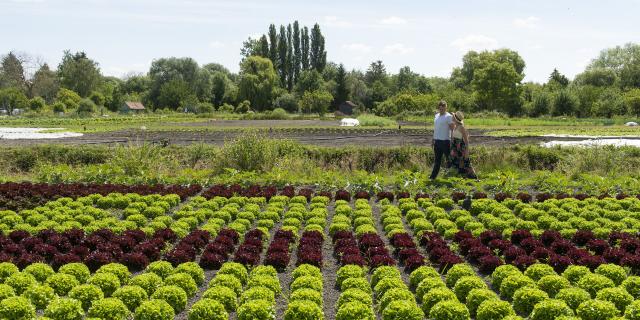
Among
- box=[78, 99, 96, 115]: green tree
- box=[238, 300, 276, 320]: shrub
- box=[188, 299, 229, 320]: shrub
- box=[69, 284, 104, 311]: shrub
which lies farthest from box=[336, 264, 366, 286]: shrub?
box=[78, 99, 96, 115]: green tree

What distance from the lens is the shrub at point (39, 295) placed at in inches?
320

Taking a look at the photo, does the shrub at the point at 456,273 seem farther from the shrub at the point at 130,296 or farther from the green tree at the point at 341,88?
the green tree at the point at 341,88

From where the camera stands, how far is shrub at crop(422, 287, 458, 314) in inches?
312

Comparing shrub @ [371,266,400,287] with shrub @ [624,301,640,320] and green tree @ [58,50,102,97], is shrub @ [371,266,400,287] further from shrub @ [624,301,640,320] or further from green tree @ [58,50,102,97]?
green tree @ [58,50,102,97]

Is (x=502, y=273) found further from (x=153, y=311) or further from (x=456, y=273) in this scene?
→ (x=153, y=311)

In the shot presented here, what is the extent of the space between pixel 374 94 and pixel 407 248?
302 feet

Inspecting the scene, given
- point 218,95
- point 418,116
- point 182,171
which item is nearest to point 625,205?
point 182,171

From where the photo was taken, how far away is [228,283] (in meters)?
8.62

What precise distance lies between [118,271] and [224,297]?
84.1 inches

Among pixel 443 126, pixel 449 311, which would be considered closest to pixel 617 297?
pixel 449 311

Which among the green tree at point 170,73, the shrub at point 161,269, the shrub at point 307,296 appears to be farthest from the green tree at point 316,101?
the shrub at point 307,296

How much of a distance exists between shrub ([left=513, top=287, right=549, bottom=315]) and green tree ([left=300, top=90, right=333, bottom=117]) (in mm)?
82183

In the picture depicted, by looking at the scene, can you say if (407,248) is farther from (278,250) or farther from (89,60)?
(89,60)

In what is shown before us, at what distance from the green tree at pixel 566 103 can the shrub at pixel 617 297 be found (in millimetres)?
68440
